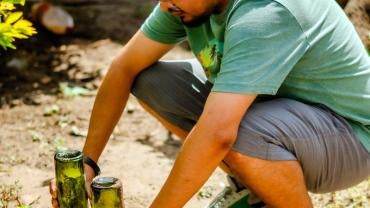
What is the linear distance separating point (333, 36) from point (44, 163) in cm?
195

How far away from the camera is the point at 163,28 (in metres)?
2.93

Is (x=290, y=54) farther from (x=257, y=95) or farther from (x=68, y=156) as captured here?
(x=68, y=156)

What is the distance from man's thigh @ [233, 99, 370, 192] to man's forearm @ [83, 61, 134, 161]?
2.36 ft

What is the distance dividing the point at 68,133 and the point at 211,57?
171 centimetres

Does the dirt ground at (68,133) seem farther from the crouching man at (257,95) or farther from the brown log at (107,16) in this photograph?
the crouching man at (257,95)

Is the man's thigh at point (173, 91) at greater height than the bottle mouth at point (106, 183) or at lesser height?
lesser

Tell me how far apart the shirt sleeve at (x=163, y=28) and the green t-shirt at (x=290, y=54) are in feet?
0.04

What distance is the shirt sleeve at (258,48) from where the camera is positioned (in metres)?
2.19

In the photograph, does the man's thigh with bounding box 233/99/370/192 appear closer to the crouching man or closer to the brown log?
the crouching man

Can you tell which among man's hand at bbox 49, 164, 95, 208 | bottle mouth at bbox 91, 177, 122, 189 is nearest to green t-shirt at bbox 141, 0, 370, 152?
bottle mouth at bbox 91, 177, 122, 189

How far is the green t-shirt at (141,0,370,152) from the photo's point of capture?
7.20 ft

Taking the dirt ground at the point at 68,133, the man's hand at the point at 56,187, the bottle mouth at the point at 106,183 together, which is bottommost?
the dirt ground at the point at 68,133

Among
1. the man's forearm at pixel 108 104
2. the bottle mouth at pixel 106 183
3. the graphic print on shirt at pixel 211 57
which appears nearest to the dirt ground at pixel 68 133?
the man's forearm at pixel 108 104

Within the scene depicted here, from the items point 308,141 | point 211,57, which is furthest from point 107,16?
point 308,141
